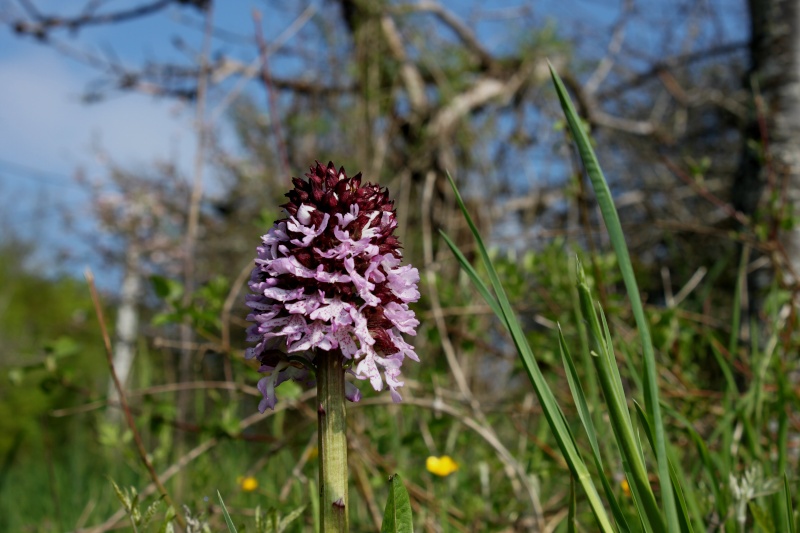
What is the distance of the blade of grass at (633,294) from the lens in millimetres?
743

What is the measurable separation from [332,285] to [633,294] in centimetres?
38

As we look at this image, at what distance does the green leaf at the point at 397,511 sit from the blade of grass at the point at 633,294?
1.04 feet

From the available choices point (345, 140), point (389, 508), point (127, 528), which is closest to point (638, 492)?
point (389, 508)

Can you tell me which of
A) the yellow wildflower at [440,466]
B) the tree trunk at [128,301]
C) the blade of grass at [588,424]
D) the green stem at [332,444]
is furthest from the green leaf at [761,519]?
the tree trunk at [128,301]

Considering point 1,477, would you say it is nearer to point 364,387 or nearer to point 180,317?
point 180,317

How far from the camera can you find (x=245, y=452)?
3.37 meters

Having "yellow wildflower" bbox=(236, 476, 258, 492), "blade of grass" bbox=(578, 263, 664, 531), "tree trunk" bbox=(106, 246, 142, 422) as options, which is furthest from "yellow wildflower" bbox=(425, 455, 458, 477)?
"tree trunk" bbox=(106, 246, 142, 422)

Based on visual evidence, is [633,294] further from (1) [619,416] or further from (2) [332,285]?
(2) [332,285]

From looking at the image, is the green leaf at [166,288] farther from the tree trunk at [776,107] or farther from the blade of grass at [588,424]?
the tree trunk at [776,107]

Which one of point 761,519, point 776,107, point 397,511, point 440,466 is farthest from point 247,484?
point 776,107

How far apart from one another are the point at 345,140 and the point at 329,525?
424 cm

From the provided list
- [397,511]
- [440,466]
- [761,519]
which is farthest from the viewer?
[440,466]

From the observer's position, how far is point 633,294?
773 millimetres

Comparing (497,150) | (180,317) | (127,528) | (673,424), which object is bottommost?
(127,528)
